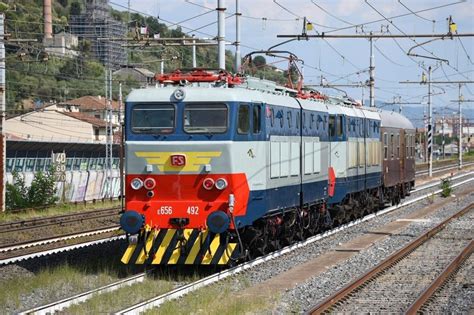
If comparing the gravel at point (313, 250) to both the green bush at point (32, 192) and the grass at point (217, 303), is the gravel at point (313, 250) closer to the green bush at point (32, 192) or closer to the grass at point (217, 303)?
the grass at point (217, 303)

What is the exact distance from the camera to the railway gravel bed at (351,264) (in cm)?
1469

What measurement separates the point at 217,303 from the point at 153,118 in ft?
16.0

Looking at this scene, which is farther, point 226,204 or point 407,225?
point 407,225

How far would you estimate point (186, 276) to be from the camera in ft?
56.9

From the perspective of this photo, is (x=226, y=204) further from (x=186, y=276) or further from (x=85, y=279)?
(x=85, y=279)

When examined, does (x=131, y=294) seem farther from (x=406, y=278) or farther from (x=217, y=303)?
(x=406, y=278)

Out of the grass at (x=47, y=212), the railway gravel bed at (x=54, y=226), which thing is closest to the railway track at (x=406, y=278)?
the railway gravel bed at (x=54, y=226)

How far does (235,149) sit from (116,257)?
4872 millimetres

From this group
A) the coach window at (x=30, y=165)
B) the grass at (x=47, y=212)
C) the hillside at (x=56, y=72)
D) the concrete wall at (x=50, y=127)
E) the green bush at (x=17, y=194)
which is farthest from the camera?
the hillside at (x=56, y=72)

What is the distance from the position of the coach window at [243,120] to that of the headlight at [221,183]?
103 centimetres

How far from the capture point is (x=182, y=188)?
17.1 metres

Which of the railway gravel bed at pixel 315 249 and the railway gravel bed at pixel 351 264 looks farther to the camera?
the railway gravel bed at pixel 315 249

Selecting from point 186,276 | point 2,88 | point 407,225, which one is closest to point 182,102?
point 186,276

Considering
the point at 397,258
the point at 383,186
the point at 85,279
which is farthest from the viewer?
the point at 383,186
